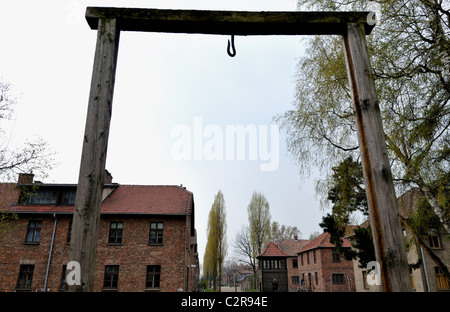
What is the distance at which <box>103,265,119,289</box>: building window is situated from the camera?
59.3 feet

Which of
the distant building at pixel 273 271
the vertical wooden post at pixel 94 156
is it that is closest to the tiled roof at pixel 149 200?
the distant building at pixel 273 271

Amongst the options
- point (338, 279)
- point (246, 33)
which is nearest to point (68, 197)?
point (246, 33)

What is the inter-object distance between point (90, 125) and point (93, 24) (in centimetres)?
90

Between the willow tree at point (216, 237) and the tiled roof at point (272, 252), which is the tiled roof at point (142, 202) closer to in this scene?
the willow tree at point (216, 237)

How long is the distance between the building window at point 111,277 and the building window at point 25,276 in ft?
15.7

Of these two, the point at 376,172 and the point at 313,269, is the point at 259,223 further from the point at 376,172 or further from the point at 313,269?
the point at 376,172

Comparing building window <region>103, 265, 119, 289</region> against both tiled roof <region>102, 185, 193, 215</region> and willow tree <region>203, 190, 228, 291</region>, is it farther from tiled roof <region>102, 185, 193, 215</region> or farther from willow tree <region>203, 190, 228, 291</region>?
willow tree <region>203, 190, 228, 291</region>

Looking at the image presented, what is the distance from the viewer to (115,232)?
62.9 feet

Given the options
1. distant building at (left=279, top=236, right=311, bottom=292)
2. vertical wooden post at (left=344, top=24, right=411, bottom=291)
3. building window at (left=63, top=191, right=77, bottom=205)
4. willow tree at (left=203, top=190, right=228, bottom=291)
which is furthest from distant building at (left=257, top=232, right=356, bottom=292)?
vertical wooden post at (left=344, top=24, right=411, bottom=291)

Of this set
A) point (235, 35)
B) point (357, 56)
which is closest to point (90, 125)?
point (235, 35)

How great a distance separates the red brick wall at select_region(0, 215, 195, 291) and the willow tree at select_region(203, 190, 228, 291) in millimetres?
17486

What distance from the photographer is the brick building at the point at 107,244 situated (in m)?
18.0
